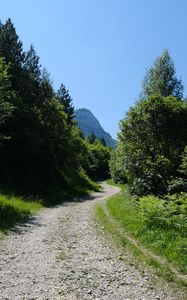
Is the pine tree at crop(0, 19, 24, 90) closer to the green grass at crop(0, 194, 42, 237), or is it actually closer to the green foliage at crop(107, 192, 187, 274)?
the green grass at crop(0, 194, 42, 237)

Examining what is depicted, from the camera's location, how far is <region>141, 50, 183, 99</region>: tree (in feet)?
162

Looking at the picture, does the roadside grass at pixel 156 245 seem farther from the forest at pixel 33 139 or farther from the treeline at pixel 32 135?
the treeline at pixel 32 135

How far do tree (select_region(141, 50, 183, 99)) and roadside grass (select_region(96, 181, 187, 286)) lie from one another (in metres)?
31.6

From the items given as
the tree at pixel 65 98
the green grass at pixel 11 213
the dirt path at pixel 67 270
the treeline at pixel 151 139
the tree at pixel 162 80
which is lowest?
the dirt path at pixel 67 270

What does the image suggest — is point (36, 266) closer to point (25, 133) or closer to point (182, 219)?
point (182, 219)

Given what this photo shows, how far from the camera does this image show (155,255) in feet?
43.3

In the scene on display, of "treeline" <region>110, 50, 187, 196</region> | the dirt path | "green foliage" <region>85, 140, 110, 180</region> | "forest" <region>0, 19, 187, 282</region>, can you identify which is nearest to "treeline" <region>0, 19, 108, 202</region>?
"forest" <region>0, 19, 187, 282</region>

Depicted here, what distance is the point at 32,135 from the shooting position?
42406mm

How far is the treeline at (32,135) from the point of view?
1646 inches

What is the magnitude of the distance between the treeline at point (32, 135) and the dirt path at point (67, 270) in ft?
70.3

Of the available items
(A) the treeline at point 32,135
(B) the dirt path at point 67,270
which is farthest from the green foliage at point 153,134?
(B) the dirt path at point 67,270

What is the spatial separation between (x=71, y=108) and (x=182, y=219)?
3457 inches

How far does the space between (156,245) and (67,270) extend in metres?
4.46

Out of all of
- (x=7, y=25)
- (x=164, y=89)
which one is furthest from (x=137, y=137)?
(x=7, y=25)
